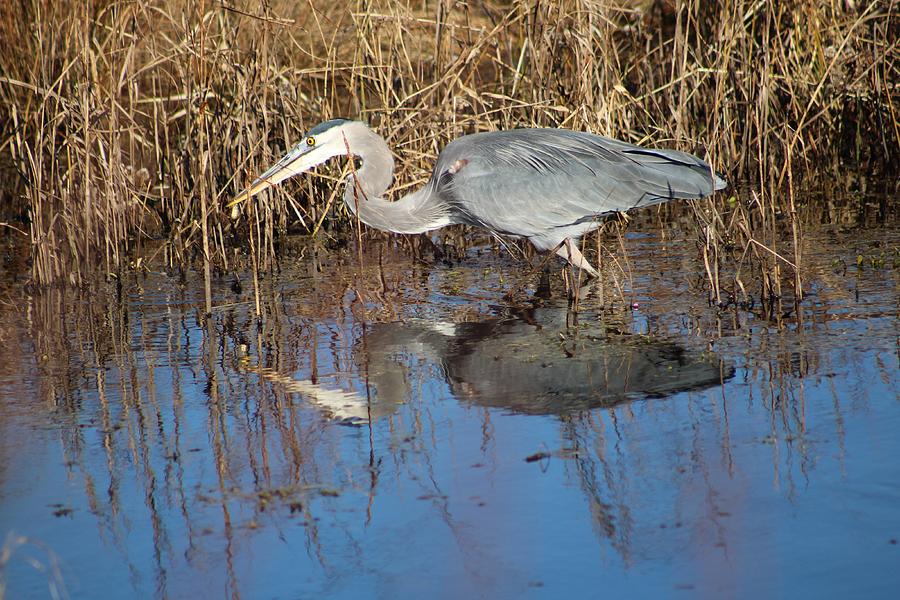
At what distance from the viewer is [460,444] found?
4.04 m

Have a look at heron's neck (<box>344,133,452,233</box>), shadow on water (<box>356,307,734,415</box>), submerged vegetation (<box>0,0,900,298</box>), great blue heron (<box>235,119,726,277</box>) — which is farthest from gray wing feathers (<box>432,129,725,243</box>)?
shadow on water (<box>356,307,734,415</box>)

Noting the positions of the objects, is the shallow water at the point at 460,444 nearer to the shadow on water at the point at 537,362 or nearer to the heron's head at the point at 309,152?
the shadow on water at the point at 537,362

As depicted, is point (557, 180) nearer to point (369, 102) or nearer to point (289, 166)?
point (289, 166)

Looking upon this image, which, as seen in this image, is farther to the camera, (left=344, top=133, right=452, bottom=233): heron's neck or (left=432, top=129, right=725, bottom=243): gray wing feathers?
(left=344, top=133, right=452, bottom=233): heron's neck

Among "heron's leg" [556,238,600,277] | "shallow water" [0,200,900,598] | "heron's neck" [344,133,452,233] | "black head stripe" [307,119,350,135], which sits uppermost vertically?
"black head stripe" [307,119,350,135]

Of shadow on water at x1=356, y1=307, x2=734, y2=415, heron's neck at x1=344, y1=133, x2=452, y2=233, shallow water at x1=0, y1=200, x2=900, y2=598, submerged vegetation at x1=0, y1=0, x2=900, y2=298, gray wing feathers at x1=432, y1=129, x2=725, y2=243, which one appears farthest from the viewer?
submerged vegetation at x1=0, y1=0, x2=900, y2=298

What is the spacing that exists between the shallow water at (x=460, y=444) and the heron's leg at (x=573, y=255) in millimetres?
165

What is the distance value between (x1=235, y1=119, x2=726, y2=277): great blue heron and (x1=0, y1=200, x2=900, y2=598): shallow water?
43cm

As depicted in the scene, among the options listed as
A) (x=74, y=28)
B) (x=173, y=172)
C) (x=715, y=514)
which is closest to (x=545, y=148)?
(x=173, y=172)

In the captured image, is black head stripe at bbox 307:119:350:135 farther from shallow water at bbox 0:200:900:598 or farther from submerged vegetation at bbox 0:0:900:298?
shallow water at bbox 0:200:900:598

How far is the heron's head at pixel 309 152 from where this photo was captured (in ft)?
21.4

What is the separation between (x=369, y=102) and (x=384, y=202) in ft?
8.49

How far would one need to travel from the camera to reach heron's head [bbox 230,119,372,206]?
21.4 ft

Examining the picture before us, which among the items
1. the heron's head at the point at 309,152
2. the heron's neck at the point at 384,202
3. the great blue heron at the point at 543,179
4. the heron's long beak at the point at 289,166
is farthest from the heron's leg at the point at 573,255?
the heron's long beak at the point at 289,166
